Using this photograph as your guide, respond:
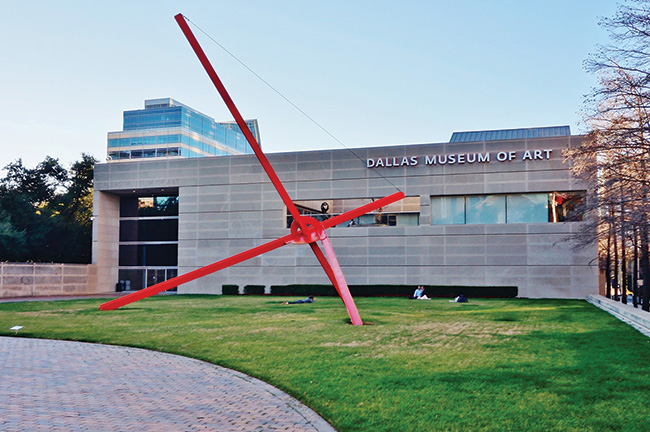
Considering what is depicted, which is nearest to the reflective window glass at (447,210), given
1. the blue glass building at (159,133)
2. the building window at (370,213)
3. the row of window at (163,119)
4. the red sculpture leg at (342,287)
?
the building window at (370,213)

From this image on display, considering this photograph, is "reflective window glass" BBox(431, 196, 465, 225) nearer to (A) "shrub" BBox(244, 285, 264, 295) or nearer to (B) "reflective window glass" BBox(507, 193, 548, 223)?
(B) "reflective window glass" BBox(507, 193, 548, 223)

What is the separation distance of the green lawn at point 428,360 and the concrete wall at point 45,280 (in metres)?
19.5

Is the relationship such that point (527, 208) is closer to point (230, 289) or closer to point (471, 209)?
point (471, 209)

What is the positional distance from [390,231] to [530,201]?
9.06 metres

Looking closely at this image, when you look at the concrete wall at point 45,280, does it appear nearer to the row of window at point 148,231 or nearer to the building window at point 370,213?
the row of window at point 148,231

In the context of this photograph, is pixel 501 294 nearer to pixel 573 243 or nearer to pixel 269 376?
pixel 573 243

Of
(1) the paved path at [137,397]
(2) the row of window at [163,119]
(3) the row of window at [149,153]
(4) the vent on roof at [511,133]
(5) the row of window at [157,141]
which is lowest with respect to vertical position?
(1) the paved path at [137,397]

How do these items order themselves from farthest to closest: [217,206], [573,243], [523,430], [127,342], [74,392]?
[217,206] < [573,243] < [127,342] < [74,392] < [523,430]

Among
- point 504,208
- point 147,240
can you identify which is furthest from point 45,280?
point 504,208

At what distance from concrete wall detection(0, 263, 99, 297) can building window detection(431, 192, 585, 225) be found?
2664 cm

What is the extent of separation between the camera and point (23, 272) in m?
40.4

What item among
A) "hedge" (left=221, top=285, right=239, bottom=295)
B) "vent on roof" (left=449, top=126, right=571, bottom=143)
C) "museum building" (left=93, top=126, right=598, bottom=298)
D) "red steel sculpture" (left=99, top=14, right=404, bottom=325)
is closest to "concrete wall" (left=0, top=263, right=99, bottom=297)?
"museum building" (left=93, top=126, right=598, bottom=298)

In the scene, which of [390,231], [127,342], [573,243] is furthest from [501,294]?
[127,342]

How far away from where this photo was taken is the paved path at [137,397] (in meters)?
7.69
